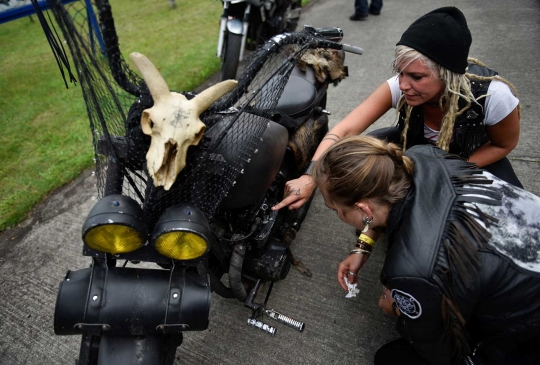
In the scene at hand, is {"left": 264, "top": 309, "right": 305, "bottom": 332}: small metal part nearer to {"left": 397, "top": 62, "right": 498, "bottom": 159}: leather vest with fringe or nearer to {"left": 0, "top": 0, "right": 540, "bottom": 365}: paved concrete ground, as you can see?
{"left": 0, "top": 0, "right": 540, "bottom": 365}: paved concrete ground

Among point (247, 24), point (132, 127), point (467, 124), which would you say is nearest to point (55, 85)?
point (247, 24)

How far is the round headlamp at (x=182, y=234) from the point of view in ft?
3.31

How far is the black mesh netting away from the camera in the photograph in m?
0.99

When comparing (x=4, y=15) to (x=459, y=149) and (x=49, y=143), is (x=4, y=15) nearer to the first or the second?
(x=49, y=143)

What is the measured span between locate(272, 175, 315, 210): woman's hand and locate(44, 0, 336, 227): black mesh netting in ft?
1.11

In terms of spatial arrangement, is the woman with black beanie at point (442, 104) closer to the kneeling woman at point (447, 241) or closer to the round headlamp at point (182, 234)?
the kneeling woman at point (447, 241)

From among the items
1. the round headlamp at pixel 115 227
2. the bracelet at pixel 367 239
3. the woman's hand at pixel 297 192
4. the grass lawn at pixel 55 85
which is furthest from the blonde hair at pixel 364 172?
the grass lawn at pixel 55 85

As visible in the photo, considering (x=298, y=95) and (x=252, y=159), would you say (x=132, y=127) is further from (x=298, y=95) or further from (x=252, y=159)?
(x=298, y=95)

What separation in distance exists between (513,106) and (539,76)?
2592 millimetres

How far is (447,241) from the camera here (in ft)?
3.68

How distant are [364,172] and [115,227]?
0.76 meters

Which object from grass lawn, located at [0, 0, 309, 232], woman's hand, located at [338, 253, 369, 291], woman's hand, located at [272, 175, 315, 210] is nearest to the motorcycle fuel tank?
woman's hand, located at [272, 175, 315, 210]

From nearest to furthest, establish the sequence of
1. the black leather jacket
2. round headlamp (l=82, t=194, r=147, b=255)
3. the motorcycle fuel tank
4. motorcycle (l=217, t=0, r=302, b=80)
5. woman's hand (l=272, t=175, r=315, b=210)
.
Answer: round headlamp (l=82, t=194, r=147, b=255) → the black leather jacket → the motorcycle fuel tank → woman's hand (l=272, t=175, r=315, b=210) → motorcycle (l=217, t=0, r=302, b=80)

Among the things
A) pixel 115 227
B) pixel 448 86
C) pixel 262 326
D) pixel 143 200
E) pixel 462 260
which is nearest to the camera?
Answer: pixel 115 227
